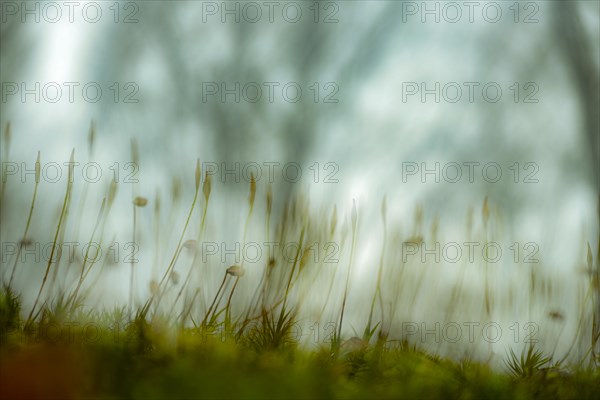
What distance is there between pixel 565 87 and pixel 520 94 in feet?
1.15

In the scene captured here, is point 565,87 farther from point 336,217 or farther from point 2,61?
point 2,61

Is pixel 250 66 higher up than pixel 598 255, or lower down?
higher up

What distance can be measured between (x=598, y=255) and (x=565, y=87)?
2.65 metres

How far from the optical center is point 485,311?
2.11 m

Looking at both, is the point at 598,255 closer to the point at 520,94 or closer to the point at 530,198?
the point at 530,198

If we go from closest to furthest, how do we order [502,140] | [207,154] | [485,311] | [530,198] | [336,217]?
1. [336,217]
2. [485,311]
3. [207,154]
4. [530,198]
5. [502,140]

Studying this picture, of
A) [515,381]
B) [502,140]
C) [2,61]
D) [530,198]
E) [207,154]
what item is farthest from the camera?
[502,140]

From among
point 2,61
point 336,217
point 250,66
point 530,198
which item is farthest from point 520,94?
point 2,61

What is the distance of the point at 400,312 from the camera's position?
212 centimetres

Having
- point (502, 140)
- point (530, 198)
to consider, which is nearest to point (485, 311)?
point (530, 198)

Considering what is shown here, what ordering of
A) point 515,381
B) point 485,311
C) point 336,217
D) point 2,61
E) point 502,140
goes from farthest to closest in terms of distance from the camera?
point 502,140 < point 2,61 < point 485,311 < point 336,217 < point 515,381

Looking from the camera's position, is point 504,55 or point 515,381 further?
point 504,55

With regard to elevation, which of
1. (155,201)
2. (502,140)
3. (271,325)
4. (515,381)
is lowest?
(515,381)

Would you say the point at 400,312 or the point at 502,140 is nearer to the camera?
the point at 400,312
